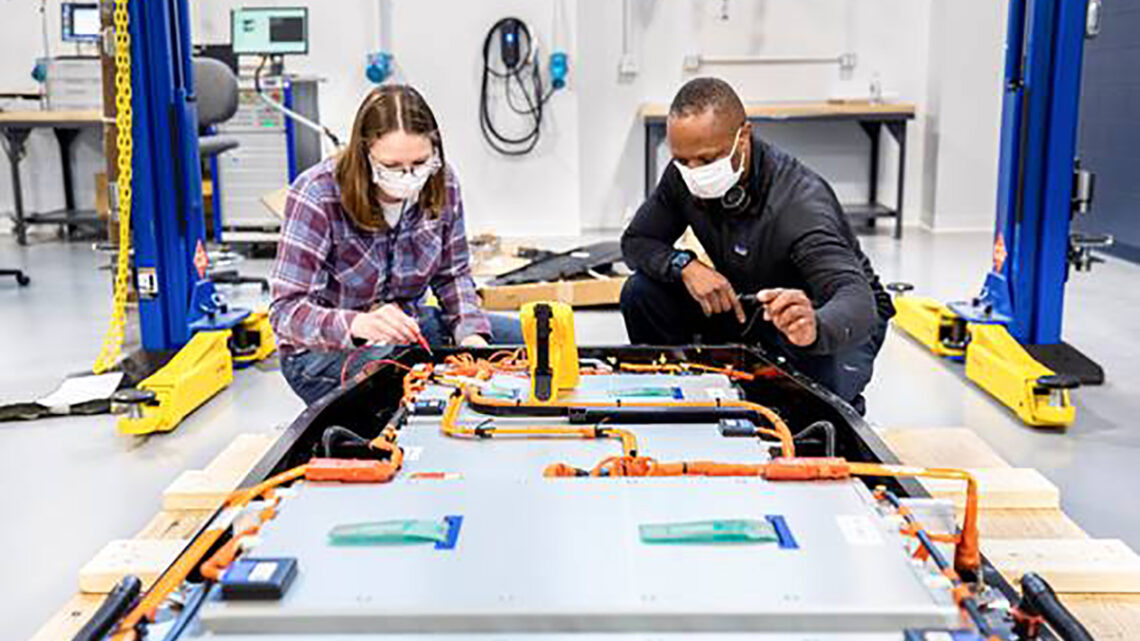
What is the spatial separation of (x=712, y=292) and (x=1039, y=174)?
153cm

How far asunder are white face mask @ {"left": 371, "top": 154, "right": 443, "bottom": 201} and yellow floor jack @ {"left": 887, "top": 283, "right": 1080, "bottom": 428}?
1.81m

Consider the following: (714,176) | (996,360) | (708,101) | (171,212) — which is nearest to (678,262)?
(714,176)

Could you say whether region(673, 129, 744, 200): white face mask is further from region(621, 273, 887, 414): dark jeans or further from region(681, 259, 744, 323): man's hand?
region(621, 273, 887, 414): dark jeans

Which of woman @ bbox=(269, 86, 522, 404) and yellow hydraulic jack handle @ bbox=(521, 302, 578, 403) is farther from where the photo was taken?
woman @ bbox=(269, 86, 522, 404)

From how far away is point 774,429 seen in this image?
1545mm

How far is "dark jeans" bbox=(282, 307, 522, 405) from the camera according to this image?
6.93 ft

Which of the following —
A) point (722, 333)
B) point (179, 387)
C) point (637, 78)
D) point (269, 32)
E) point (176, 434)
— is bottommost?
point (176, 434)

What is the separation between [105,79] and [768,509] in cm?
301

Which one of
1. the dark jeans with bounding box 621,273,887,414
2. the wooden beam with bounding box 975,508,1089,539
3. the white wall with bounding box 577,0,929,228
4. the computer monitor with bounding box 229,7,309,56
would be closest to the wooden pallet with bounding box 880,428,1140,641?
the wooden beam with bounding box 975,508,1089,539

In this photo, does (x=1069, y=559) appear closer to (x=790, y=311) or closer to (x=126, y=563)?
(x=790, y=311)

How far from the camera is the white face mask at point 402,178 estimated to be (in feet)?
7.09

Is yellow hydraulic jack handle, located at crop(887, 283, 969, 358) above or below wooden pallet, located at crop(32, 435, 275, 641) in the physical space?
above

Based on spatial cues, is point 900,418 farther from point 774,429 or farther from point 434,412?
point 434,412

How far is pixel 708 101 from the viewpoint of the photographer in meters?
2.15
